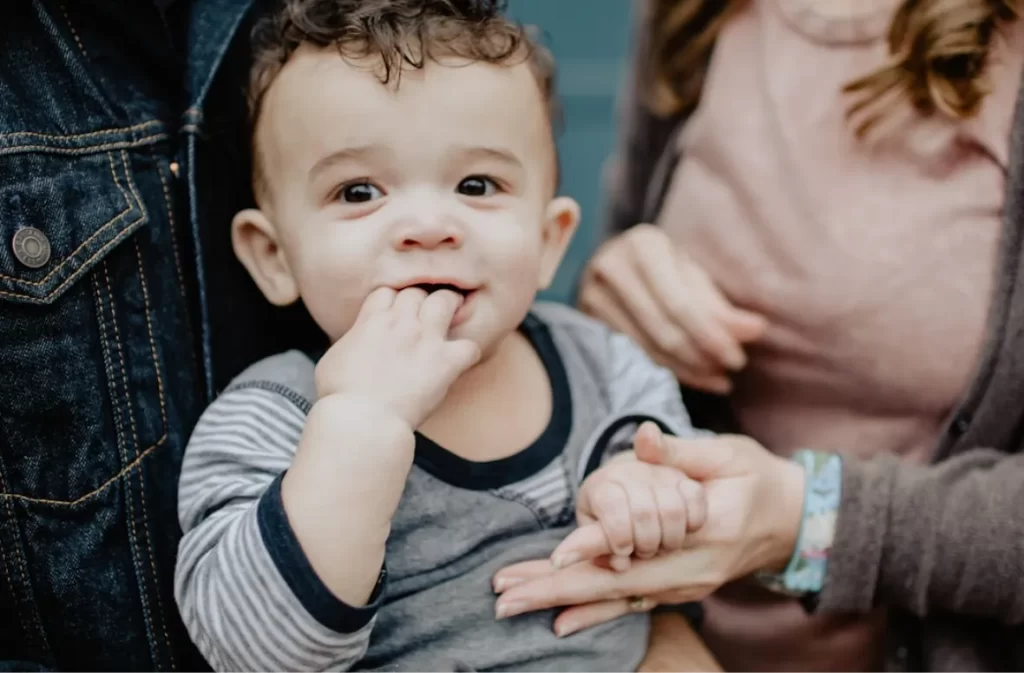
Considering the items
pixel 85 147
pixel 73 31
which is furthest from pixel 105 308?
pixel 73 31

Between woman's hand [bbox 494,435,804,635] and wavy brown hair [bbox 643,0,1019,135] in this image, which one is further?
wavy brown hair [bbox 643,0,1019,135]

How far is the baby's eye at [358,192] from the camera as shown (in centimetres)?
85

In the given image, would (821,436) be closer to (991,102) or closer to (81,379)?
(991,102)

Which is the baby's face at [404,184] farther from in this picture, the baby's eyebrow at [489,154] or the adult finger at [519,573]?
the adult finger at [519,573]

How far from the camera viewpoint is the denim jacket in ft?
2.48

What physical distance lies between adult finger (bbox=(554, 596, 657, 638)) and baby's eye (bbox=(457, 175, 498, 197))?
0.38 m

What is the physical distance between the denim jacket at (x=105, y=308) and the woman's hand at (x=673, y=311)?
46 cm

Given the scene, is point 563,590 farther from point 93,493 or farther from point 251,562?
point 93,493

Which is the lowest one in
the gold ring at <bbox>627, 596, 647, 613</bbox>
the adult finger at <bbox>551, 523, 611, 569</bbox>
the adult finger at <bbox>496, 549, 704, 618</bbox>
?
the gold ring at <bbox>627, 596, 647, 613</bbox>

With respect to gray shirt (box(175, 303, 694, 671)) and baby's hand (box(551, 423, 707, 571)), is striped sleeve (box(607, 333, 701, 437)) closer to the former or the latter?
gray shirt (box(175, 303, 694, 671))

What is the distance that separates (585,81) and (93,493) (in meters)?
2.17

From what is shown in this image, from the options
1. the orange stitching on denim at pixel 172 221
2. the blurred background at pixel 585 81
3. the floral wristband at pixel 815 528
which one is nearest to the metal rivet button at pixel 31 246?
the orange stitching on denim at pixel 172 221

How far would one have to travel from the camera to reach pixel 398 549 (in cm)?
85

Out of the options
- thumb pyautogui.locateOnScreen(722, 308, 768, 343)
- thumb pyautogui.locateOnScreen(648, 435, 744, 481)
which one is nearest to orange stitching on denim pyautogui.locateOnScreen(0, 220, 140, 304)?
thumb pyautogui.locateOnScreen(648, 435, 744, 481)
